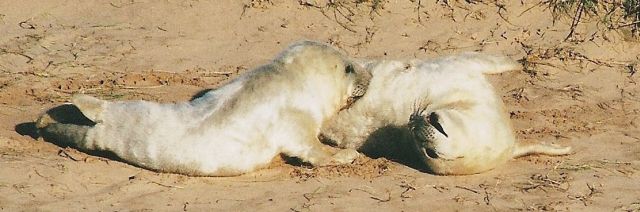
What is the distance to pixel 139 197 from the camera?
6.83 meters

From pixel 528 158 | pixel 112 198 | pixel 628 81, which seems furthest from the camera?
pixel 628 81

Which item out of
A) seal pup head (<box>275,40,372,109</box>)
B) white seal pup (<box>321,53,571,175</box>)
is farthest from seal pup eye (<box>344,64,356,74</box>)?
white seal pup (<box>321,53,571,175</box>)

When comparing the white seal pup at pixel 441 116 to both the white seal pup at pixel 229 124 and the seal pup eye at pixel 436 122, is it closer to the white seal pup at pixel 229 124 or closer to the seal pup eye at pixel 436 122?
the seal pup eye at pixel 436 122

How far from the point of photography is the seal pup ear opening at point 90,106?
7.20 meters

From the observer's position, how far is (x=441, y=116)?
723 centimetres

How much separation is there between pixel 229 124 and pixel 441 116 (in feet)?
4.53

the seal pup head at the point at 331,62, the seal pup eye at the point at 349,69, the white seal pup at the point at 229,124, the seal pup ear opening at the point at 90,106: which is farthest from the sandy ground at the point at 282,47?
the seal pup eye at the point at 349,69

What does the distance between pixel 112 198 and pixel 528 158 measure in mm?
2953

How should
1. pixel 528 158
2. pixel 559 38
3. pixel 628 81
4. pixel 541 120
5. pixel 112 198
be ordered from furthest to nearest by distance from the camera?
pixel 559 38
pixel 628 81
pixel 541 120
pixel 528 158
pixel 112 198

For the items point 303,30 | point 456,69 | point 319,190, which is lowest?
point 319,190

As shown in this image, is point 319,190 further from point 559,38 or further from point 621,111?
point 559,38

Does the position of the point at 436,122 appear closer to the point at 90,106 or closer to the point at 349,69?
the point at 349,69

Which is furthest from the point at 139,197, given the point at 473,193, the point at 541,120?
the point at 541,120

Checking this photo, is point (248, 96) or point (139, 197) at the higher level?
point (248, 96)
